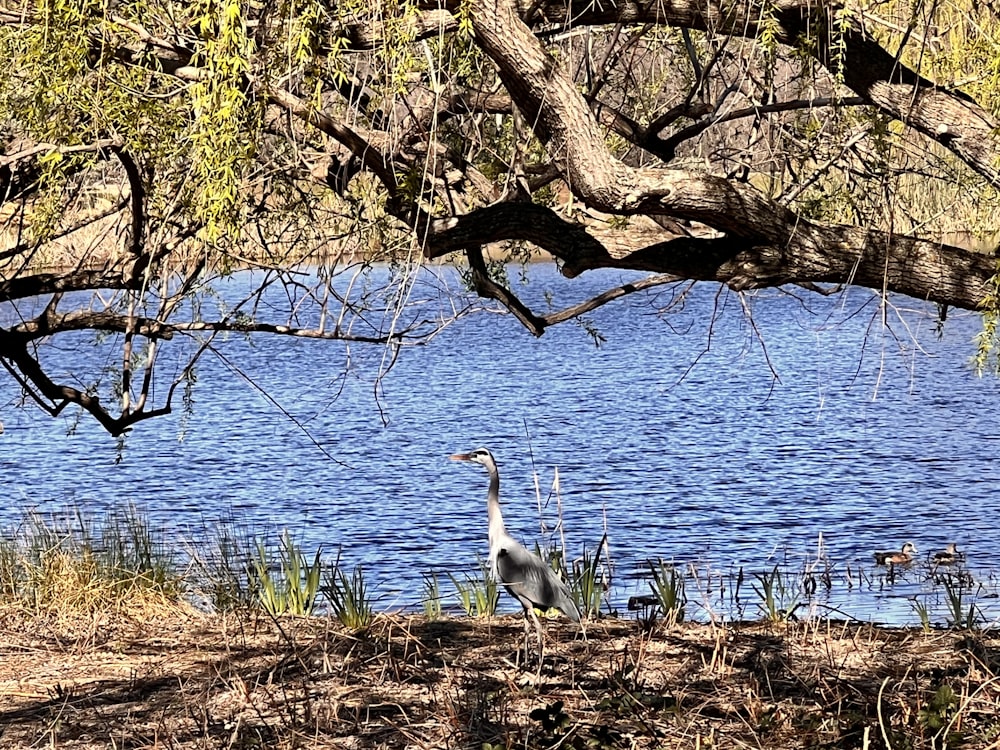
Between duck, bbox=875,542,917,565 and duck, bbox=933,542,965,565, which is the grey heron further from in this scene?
duck, bbox=933,542,965,565

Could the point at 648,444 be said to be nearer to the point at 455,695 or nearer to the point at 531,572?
the point at 531,572

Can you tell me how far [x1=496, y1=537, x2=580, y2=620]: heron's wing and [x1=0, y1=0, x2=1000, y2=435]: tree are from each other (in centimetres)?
109

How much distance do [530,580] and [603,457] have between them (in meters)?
10.7

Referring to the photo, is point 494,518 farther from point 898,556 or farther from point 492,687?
point 898,556

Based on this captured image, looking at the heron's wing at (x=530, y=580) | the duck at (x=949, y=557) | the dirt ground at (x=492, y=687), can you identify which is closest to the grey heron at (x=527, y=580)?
the heron's wing at (x=530, y=580)

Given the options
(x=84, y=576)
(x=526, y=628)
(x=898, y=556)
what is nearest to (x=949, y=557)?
(x=898, y=556)

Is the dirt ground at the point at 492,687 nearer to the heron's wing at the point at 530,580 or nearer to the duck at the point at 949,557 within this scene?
the heron's wing at the point at 530,580

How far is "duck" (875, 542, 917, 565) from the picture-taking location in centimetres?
1077

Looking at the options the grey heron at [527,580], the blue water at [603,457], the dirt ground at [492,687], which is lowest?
the blue water at [603,457]

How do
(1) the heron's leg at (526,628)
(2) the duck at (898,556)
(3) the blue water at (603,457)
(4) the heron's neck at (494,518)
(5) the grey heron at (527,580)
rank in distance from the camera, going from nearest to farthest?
(1) the heron's leg at (526,628) → (5) the grey heron at (527,580) → (4) the heron's neck at (494,518) → (2) the duck at (898,556) → (3) the blue water at (603,457)

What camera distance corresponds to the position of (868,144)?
661cm

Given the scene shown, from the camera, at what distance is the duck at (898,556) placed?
1077 centimetres

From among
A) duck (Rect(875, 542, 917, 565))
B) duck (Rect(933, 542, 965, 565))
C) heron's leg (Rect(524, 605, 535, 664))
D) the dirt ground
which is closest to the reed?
the dirt ground

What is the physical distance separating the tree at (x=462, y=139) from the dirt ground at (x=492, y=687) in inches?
47.4
